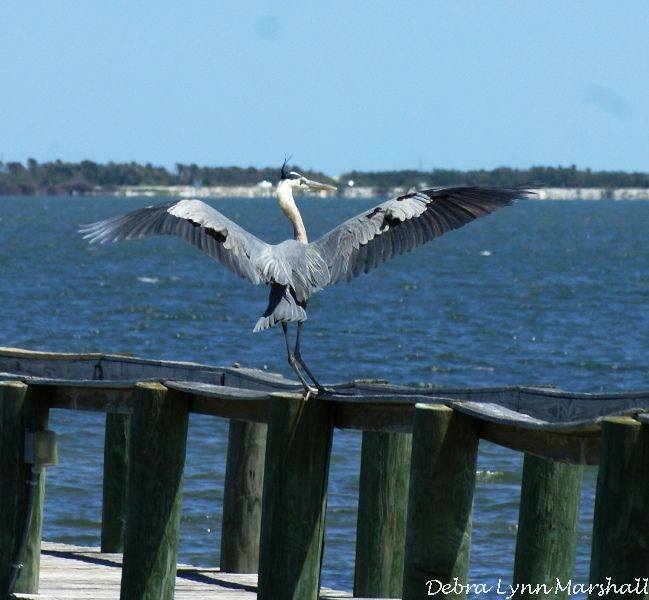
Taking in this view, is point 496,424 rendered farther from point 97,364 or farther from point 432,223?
point 97,364

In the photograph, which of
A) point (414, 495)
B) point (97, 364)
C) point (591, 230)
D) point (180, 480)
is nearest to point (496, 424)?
point (414, 495)

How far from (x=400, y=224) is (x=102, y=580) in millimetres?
2443

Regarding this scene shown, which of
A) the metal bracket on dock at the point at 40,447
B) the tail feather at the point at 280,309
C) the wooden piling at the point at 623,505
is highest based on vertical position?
the tail feather at the point at 280,309

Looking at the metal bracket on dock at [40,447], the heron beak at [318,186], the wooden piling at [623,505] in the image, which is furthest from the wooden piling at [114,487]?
the wooden piling at [623,505]

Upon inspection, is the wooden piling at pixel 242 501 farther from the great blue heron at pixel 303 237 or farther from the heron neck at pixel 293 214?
the heron neck at pixel 293 214

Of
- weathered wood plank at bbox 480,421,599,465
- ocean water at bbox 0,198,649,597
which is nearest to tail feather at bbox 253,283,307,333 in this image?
weathered wood plank at bbox 480,421,599,465

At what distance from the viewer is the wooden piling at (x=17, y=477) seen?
24.3 feet

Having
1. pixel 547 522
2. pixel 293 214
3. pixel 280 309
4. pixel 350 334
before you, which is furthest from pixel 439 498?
pixel 350 334

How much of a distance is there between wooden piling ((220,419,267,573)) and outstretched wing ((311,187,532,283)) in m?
1.23

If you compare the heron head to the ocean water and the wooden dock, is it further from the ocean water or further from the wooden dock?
the ocean water

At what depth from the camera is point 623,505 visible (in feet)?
17.4

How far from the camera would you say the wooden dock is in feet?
25.3

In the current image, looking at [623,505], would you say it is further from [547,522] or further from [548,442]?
[547,522]

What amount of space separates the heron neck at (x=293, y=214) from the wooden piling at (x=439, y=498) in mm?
2088
